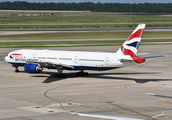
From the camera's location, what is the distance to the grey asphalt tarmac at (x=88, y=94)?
28672mm

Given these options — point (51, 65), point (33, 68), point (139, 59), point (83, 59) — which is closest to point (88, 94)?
point (139, 59)

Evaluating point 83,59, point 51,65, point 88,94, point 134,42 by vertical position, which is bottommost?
point 88,94

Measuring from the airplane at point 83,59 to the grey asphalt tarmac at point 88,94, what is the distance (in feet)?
6.47

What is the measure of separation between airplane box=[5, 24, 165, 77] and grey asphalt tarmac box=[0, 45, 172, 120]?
197 centimetres

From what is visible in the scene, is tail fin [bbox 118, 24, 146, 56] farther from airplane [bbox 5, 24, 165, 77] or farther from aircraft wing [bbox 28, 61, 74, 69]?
aircraft wing [bbox 28, 61, 74, 69]

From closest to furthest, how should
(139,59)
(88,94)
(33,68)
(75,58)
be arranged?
(88,94) < (139,59) < (33,68) < (75,58)

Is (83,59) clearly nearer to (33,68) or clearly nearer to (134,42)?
(33,68)

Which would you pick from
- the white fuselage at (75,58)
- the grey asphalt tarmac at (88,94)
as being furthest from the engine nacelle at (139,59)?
the grey asphalt tarmac at (88,94)

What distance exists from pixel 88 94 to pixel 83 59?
11.2m

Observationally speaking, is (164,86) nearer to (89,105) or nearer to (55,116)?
(89,105)

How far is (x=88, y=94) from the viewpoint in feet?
123

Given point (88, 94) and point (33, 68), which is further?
point (33, 68)

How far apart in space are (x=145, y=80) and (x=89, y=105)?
17.9 metres

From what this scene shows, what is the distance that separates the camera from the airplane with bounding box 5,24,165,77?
45.1 meters
